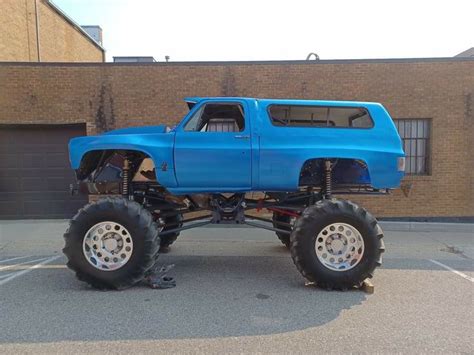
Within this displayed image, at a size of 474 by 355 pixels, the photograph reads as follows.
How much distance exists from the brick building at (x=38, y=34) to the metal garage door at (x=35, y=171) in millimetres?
3134

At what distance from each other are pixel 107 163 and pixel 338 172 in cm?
351

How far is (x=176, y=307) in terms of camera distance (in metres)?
3.98

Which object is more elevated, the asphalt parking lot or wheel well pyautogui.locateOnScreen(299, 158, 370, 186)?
wheel well pyautogui.locateOnScreen(299, 158, 370, 186)

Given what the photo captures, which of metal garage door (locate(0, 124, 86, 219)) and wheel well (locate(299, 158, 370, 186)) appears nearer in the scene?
wheel well (locate(299, 158, 370, 186))

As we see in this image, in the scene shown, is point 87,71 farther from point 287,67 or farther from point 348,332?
point 348,332

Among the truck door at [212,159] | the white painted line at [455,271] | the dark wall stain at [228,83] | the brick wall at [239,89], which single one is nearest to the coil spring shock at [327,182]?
the truck door at [212,159]

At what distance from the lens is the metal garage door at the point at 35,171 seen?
9000mm

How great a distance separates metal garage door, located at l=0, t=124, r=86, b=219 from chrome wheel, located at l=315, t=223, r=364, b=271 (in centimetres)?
692

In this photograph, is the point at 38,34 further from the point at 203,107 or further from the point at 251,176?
the point at 251,176

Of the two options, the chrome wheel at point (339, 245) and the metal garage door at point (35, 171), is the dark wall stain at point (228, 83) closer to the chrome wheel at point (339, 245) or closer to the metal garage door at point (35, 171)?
the metal garage door at point (35, 171)

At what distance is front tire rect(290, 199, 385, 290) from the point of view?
4.51 meters

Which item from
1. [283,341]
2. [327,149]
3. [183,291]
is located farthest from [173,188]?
[283,341]

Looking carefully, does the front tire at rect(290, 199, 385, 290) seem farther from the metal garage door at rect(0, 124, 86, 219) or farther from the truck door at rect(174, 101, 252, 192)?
the metal garage door at rect(0, 124, 86, 219)

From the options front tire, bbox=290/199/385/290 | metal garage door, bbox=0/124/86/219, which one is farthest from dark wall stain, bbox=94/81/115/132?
front tire, bbox=290/199/385/290
